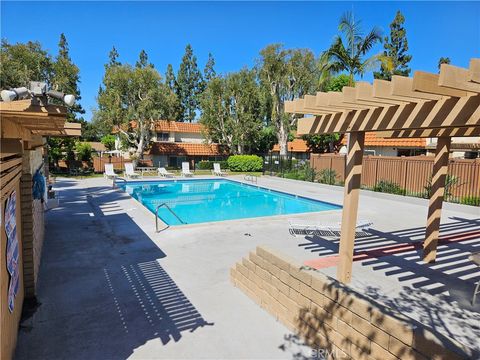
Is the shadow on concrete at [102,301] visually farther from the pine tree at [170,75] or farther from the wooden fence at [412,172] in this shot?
the pine tree at [170,75]

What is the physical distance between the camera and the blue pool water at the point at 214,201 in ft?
46.8

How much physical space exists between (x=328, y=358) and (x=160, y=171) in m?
22.6

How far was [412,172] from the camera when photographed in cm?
1625

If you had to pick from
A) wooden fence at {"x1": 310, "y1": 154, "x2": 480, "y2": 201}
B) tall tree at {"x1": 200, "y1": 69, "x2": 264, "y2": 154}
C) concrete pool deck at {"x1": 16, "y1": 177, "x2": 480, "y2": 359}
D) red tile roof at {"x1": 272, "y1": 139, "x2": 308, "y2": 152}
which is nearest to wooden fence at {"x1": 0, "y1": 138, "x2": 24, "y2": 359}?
concrete pool deck at {"x1": 16, "y1": 177, "x2": 480, "y2": 359}

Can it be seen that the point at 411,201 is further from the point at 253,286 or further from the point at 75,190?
the point at 75,190

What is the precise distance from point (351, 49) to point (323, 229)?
13.5m

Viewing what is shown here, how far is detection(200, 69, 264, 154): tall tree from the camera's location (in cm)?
2964

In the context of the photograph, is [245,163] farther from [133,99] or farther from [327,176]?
[133,99]

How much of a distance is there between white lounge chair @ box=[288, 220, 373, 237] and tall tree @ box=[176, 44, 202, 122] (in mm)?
44687

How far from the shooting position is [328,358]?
12.0 feet

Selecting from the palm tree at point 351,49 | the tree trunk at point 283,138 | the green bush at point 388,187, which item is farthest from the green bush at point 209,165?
the green bush at point 388,187

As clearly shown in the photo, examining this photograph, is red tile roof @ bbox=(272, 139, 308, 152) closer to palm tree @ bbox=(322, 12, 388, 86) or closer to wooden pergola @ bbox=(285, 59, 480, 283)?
palm tree @ bbox=(322, 12, 388, 86)

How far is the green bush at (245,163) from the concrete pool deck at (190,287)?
1981 cm

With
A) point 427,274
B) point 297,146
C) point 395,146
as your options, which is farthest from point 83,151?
point 427,274
